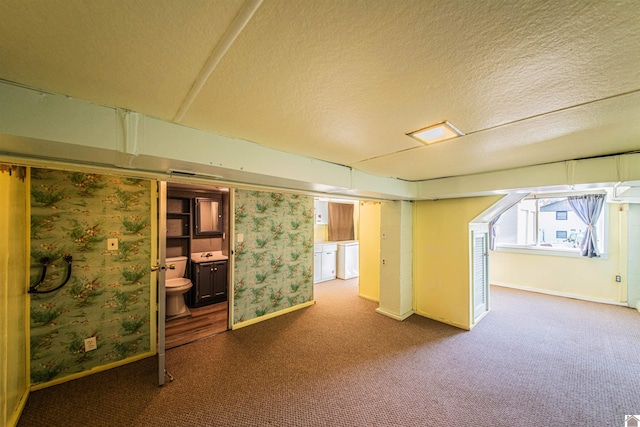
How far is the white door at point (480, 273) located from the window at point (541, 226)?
2.32 m

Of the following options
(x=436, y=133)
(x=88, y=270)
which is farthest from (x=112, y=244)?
(x=436, y=133)

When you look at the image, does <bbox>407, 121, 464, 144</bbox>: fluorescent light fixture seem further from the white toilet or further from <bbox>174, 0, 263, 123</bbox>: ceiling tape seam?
the white toilet

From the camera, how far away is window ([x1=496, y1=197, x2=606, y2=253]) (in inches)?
198

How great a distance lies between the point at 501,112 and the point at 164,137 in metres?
1.87

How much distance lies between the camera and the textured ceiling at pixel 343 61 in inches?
25.7

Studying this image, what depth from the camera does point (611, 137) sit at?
62.2 inches

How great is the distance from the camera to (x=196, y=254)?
4238 millimetres

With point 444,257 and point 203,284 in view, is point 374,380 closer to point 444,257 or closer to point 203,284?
point 444,257

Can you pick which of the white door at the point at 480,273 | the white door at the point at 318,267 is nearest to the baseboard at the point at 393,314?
the white door at the point at 480,273

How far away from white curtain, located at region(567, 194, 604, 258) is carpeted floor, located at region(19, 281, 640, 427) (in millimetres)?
1475

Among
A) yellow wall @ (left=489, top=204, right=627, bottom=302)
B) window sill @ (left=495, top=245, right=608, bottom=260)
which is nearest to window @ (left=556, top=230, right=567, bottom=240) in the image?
window sill @ (left=495, top=245, right=608, bottom=260)

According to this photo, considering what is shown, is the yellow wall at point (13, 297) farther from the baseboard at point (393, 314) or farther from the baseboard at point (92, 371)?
the baseboard at point (393, 314)

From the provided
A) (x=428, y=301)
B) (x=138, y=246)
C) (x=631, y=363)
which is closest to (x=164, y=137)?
(x=138, y=246)

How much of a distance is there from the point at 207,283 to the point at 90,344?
1.75 m
